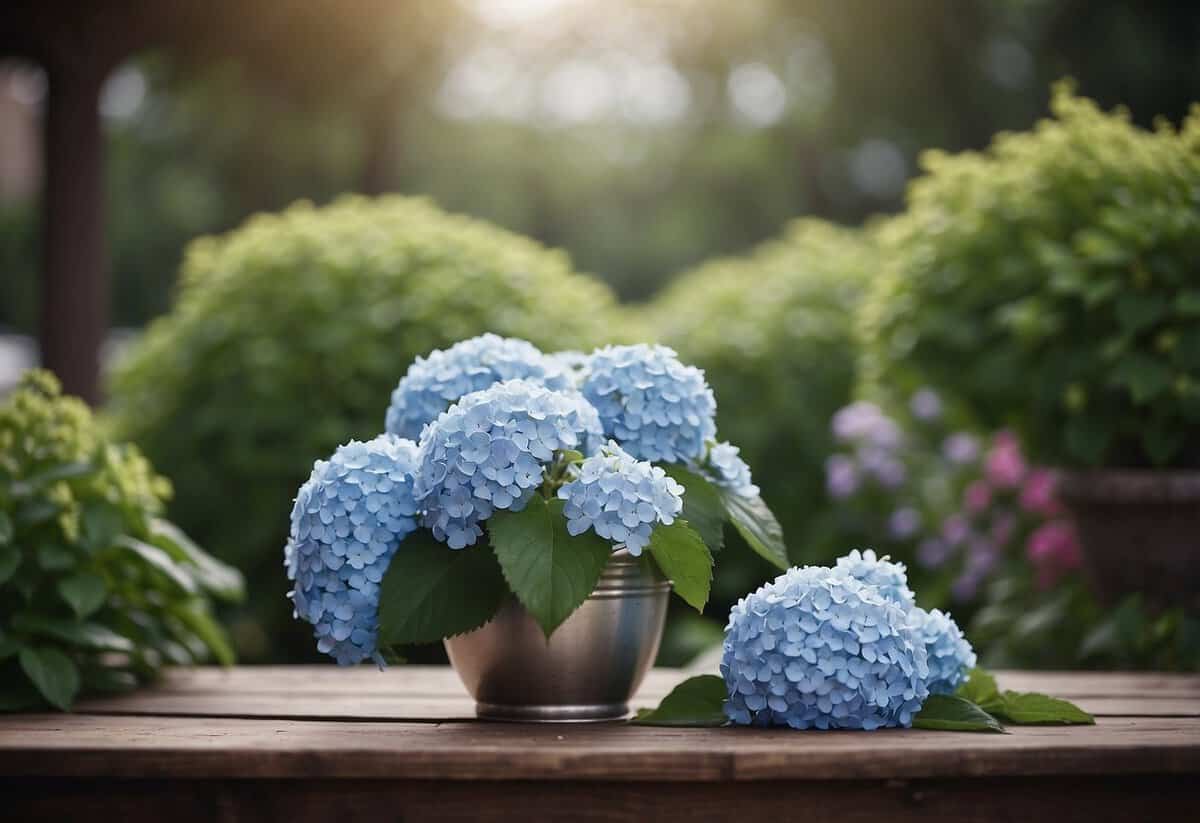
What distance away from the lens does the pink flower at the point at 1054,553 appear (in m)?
3.63

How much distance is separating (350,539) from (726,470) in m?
0.59

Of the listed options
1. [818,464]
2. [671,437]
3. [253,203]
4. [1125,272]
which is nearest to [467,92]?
[253,203]

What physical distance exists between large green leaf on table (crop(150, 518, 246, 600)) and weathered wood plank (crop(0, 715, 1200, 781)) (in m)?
0.74

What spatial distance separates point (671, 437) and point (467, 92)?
1433 centimetres

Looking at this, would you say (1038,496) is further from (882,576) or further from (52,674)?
(52,674)

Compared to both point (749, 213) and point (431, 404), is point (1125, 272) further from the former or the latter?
point (749, 213)

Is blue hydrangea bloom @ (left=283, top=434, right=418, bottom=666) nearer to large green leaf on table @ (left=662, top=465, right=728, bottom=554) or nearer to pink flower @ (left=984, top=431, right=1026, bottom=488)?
large green leaf on table @ (left=662, top=465, right=728, bottom=554)

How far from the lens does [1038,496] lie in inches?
154

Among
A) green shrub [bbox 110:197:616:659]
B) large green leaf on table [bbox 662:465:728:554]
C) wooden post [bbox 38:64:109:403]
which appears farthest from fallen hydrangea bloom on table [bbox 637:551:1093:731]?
wooden post [bbox 38:64:109:403]

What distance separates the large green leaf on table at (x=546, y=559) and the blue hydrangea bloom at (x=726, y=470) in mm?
325

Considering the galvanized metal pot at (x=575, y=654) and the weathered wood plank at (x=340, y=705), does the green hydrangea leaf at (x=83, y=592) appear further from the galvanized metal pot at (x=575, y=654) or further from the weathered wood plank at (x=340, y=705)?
the galvanized metal pot at (x=575, y=654)

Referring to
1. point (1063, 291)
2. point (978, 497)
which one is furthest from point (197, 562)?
point (978, 497)

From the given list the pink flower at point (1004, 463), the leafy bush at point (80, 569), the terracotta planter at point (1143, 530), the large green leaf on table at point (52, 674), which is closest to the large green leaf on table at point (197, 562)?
the leafy bush at point (80, 569)

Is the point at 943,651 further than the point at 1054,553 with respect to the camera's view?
No
